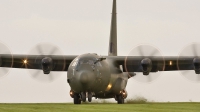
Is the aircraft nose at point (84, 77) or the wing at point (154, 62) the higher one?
the wing at point (154, 62)

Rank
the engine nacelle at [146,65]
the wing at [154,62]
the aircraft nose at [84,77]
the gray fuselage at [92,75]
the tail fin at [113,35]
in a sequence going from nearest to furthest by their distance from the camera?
the aircraft nose at [84,77], the gray fuselage at [92,75], the engine nacelle at [146,65], the wing at [154,62], the tail fin at [113,35]

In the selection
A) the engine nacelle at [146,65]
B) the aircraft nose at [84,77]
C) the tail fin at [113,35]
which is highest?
the tail fin at [113,35]

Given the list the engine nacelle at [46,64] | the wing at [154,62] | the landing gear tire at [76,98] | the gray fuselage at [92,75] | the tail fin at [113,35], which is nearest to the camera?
the gray fuselage at [92,75]

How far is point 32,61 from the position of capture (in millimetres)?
50438

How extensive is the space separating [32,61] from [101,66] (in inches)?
444

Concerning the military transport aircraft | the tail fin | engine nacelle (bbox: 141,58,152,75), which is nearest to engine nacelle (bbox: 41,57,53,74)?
the military transport aircraft

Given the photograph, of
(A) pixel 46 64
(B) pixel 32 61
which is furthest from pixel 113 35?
(A) pixel 46 64

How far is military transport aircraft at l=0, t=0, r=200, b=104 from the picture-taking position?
39.3 metres

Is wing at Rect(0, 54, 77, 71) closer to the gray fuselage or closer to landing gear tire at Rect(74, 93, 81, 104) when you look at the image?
landing gear tire at Rect(74, 93, 81, 104)

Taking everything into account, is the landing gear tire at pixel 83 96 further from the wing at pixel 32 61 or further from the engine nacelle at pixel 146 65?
the wing at pixel 32 61

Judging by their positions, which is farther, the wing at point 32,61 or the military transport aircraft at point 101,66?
the wing at point 32,61

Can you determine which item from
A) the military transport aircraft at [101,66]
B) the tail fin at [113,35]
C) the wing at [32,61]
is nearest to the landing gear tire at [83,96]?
the military transport aircraft at [101,66]

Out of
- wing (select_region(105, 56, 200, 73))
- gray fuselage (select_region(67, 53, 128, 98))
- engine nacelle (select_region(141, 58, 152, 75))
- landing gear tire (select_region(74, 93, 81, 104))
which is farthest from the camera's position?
wing (select_region(105, 56, 200, 73))

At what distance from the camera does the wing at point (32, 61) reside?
48.7 meters
